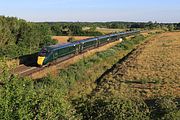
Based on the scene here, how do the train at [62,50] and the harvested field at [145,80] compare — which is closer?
the harvested field at [145,80]

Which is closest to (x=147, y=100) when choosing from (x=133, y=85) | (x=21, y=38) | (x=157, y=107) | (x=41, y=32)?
(x=157, y=107)

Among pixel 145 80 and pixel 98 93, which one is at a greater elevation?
pixel 98 93

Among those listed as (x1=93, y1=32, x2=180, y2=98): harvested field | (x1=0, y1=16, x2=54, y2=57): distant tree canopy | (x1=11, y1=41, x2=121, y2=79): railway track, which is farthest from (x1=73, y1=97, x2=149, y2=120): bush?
(x1=0, y1=16, x2=54, y2=57): distant tree canopy

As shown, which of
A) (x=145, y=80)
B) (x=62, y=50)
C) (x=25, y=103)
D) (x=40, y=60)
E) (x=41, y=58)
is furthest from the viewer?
(x=62, y=50)

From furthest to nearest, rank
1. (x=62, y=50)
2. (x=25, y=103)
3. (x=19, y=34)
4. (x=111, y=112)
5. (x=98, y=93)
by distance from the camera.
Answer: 1. (x=19, y=34)
2. (x=62, y=50)
3. (x=98, y=93)
4. (x=111, y=112)
5. (x=25, y=103)

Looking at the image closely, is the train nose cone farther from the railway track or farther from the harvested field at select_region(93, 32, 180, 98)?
the harvested field at select_region(93, 32, 180, 98)

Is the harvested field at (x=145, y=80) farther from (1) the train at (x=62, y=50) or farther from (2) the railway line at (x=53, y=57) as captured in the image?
(1) the train at (x=62, y=50)

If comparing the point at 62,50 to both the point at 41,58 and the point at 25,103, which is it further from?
the point at 25,103

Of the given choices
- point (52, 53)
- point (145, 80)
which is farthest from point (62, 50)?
point (145, 80)

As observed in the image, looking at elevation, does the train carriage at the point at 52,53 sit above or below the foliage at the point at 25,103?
below

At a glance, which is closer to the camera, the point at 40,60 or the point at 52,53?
the point at 40,60

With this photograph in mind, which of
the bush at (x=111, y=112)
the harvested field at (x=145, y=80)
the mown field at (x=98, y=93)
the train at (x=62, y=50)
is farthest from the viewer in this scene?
the train at (x=62, y=50)

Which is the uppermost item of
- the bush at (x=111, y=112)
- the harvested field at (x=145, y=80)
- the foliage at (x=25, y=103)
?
the foliage at (x=25, y=103)

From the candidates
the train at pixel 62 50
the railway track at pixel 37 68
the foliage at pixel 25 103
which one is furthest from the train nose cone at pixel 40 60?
the foliage at pixel 25 103
